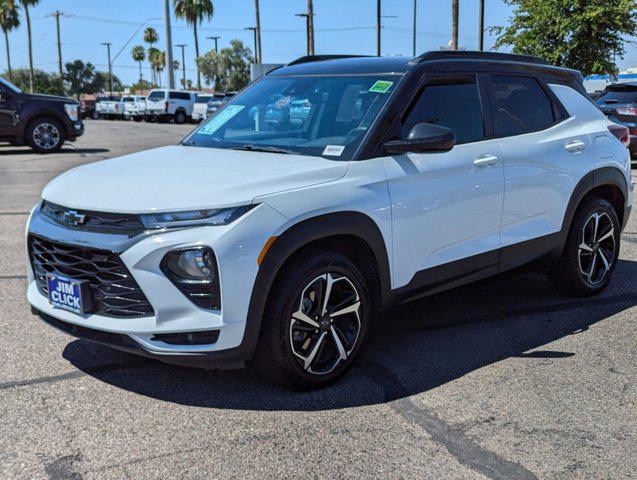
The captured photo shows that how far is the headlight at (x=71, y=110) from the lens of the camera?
659 inches

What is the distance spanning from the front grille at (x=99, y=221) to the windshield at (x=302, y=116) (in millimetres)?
1145

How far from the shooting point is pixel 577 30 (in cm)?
2311

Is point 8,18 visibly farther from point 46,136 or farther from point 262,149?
point 262,149

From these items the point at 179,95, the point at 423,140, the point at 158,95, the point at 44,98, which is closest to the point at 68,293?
the point at 423,140

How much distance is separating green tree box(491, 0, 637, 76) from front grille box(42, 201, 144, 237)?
22109 mm

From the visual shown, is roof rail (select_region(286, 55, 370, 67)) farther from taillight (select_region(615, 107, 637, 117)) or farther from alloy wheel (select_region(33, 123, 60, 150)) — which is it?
alloy wheel (select_region(33, 123, 60, 150))

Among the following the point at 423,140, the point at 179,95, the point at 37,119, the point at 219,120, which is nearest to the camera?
the point at 423,140

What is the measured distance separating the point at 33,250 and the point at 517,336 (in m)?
3.13

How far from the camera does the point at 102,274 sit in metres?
3.57

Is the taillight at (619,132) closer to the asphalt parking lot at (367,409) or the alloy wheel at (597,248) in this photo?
the alloy wheel at (597,248)

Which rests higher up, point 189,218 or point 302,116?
point 302,116

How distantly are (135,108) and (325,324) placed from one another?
45.5 m

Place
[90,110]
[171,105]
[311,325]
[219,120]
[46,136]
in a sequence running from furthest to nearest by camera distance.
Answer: [90,110] → [171,105] → [46,136] → [219,120] → [311,325]

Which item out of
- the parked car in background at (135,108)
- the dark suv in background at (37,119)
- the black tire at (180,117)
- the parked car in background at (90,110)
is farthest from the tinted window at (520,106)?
the parked car in background at (90,110)
